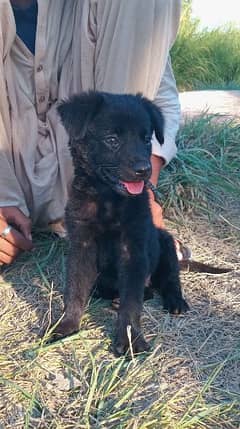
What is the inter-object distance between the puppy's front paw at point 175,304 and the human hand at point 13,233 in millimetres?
697

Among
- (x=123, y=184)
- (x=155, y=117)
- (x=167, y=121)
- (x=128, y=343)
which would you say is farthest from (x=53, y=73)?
(x=128, y=343)

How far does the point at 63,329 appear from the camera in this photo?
244cm

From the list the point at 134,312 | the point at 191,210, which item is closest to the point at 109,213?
the point at 134,312

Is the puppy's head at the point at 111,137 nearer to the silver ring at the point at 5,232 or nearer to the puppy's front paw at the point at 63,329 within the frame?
the puppy's front paw at the point at 63,329

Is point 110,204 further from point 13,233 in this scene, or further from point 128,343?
point 13,233

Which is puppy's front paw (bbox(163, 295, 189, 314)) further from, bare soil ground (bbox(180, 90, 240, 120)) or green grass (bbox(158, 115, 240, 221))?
bare soil ground (bbox(180, 90, 240, 120))

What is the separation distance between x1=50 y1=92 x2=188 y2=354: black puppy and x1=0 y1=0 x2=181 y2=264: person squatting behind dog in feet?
1.78

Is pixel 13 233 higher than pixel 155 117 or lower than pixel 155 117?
lower

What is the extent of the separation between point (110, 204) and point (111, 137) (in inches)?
9.8

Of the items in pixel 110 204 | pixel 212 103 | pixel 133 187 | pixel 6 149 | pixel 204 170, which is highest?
pixel 133 187

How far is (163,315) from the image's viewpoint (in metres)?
2.63

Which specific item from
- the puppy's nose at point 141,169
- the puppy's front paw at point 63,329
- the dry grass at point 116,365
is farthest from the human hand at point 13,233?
the puppy's nose at point 141,169

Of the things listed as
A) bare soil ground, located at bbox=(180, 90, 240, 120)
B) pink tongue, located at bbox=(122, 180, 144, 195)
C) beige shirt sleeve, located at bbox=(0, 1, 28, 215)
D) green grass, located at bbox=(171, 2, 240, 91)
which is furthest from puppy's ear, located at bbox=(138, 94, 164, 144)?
green grass, located at bbox=(171, 2, 240, 91)

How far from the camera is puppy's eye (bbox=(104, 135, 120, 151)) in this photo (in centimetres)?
240
